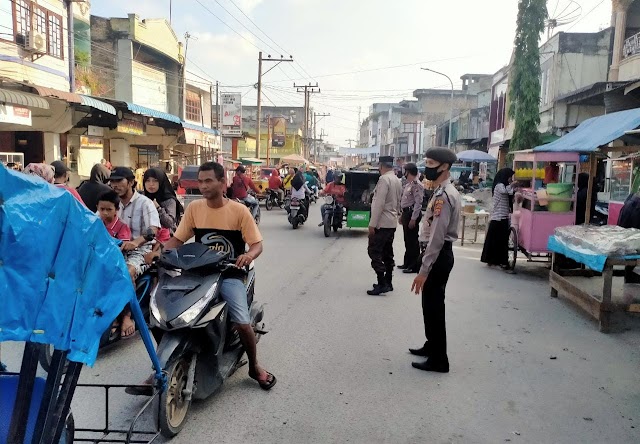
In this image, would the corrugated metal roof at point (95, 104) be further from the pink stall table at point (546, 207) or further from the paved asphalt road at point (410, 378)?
the pink stall table at point (546, 207)

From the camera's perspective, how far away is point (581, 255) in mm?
6402

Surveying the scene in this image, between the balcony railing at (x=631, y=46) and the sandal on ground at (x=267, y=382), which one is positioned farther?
the balcony railing at (x=631, y=46)

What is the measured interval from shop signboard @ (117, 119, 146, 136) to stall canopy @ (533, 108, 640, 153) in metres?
14.5

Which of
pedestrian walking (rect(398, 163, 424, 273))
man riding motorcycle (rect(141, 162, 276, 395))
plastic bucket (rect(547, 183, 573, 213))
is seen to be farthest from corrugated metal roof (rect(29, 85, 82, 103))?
plastic bucket (rect(547, 183, 573, 213))

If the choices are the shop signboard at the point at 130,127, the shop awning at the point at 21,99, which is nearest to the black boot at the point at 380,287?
the shop awning at the point at 21,99

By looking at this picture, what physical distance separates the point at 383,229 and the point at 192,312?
4.51m

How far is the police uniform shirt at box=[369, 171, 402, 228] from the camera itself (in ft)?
24.9

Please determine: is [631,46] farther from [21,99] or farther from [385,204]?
[21,99]

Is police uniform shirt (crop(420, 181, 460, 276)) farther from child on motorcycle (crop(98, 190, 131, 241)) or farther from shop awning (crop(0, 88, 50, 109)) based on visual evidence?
shop awning (crop(0, 88, 50, 109))

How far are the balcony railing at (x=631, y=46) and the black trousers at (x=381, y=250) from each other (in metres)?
12.6

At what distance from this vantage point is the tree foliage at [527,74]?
19172 mm

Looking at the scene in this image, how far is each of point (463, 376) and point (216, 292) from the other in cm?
234

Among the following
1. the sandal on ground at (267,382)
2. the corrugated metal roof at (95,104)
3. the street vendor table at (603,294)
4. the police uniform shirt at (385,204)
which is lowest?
the sandal on ground at (267,382)

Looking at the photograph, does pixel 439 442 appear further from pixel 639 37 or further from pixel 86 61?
pixel 86 61
